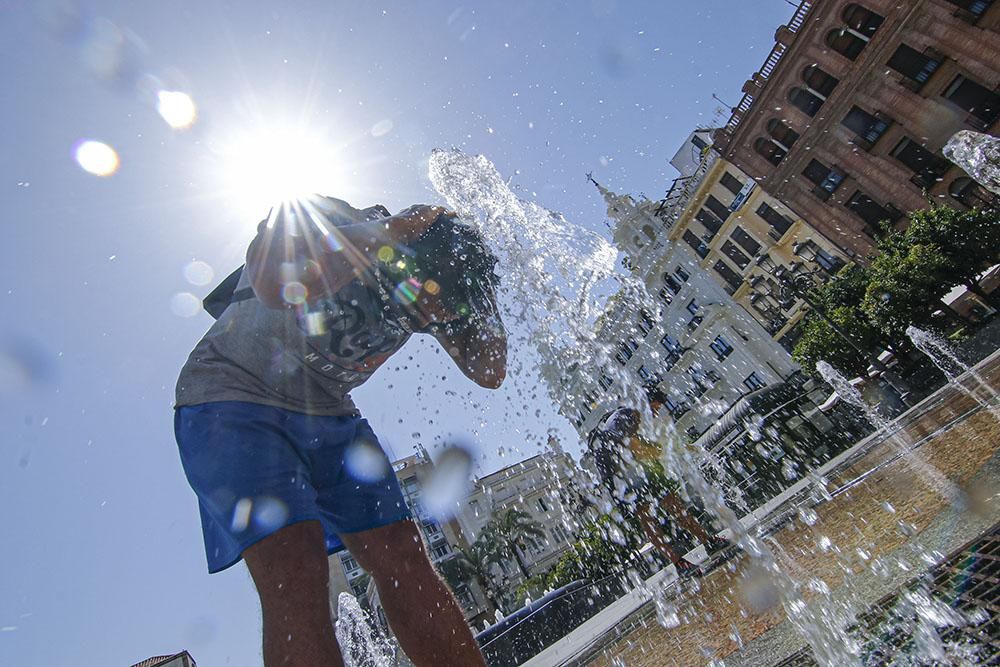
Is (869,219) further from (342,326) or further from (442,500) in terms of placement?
(442,500)

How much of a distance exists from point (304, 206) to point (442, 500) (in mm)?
62214

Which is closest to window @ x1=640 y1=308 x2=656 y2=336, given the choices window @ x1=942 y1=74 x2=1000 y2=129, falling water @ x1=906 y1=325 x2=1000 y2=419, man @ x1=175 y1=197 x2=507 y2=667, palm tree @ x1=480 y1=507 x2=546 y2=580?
palm tree @ x1=480 y1=507 x2=546 y2=580

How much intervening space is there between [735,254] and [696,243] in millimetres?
3372

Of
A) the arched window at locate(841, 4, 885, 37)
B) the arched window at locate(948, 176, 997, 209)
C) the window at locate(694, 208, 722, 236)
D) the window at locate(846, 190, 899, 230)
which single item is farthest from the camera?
the window at locate(694, 208, 722, 236)

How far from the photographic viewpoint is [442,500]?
199 ft

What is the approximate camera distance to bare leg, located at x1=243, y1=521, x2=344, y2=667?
155 centimetres

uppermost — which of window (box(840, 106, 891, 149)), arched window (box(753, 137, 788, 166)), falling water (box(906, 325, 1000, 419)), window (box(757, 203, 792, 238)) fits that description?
arched window (box(753, 137, 788, 166))

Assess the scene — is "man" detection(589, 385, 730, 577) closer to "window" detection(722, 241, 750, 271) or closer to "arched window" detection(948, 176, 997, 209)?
"arched window" detection(948, 176, 997, 209)

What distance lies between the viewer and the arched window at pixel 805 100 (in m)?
23.6

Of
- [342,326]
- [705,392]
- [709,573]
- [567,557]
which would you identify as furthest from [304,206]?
[705,392]

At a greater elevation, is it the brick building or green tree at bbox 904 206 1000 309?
the brick building

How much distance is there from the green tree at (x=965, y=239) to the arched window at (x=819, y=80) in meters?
7.82

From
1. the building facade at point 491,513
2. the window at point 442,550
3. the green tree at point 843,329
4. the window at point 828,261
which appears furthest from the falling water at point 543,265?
the window at point 442,550

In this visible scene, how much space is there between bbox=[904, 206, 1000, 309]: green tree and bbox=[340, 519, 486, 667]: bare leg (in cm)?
2187
